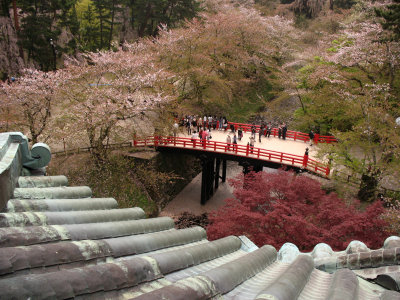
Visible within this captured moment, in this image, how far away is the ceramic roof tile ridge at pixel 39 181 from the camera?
6.19 m

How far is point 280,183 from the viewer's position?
50.2ft

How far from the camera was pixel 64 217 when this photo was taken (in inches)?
208

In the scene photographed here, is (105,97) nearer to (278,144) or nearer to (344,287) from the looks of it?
(278,144)

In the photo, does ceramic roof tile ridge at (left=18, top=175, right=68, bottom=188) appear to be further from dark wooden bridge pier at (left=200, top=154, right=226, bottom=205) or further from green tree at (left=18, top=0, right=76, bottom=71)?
green tree at (left=18, top=0, right=76, bottom=71)

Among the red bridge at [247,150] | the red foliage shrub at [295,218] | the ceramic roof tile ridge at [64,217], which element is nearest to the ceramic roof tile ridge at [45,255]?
the ceramic roof tile ridge at [64,217]

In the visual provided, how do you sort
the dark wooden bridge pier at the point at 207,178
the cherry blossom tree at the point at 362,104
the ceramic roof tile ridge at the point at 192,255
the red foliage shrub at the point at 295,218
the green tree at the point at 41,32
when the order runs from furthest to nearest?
the green tree at the point at 41,32, the dark wooden bridge pier at the point at 207,178, the cherry blossom tree at the point at 362,104, the red foliage shrub at the point at 295,218, the ceramic roof tile ridge at the point at 192,255

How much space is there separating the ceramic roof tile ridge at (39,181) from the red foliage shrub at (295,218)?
8492 mm

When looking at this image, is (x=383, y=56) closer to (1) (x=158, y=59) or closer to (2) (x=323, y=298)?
(1) (x=158, y=59)

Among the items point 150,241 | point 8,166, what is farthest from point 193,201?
point 8,166

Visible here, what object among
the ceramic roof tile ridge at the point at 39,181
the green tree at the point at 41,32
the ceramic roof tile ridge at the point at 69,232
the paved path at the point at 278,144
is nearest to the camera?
the ceramic roof tile ridge at the point at 69,232

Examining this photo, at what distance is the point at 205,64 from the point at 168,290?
28.7 m

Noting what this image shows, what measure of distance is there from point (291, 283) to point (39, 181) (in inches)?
204

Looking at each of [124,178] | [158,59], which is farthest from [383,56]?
[124,178]

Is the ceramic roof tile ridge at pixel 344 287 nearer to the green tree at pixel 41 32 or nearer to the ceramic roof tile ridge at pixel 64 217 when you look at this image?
the ceramic roof tile ridge at pixel 64 217
